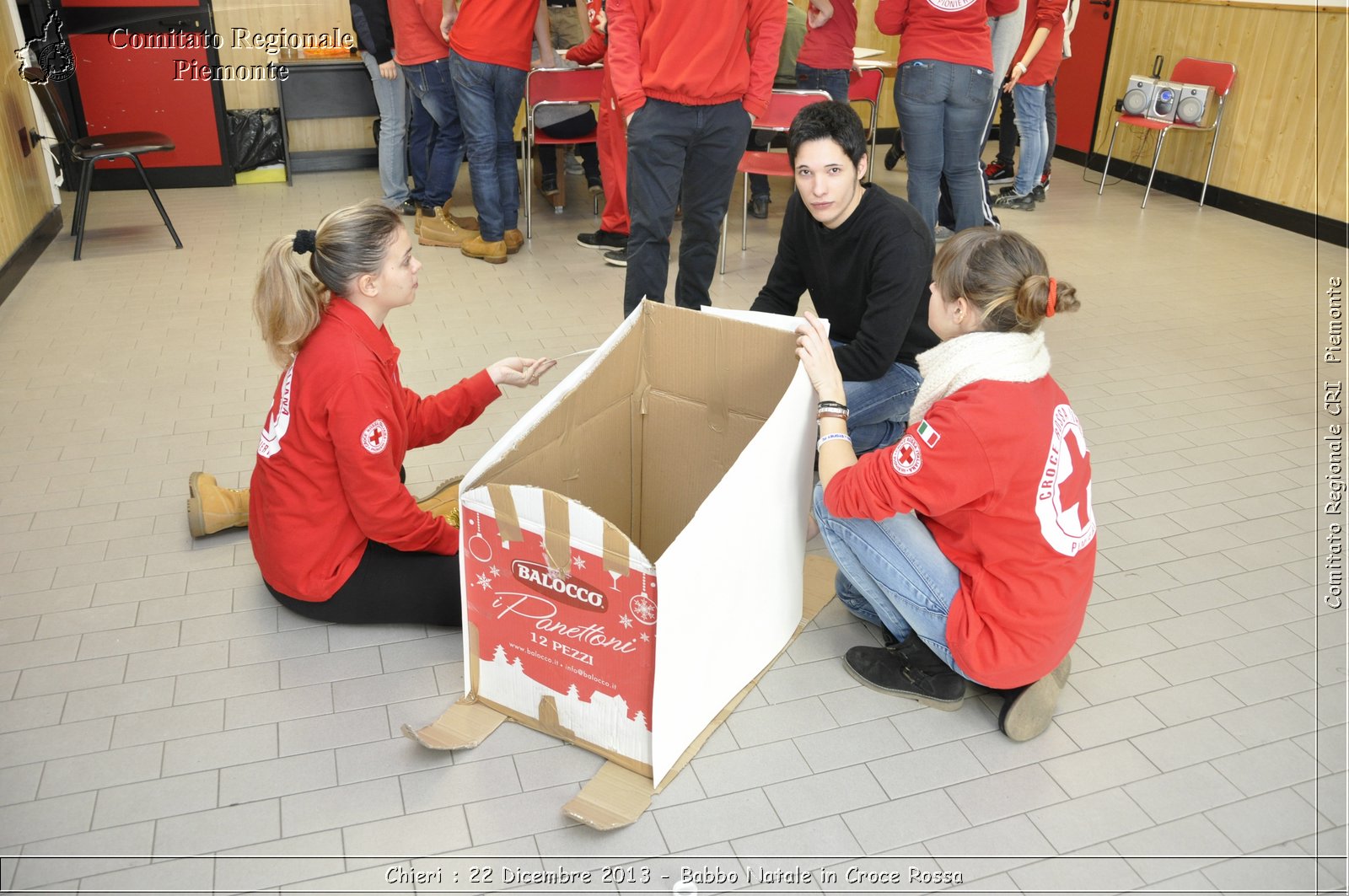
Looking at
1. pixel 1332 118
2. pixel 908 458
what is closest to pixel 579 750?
pixel 908 458

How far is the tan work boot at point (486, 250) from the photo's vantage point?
473 centimetres

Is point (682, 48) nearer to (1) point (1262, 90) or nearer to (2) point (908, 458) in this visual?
(2) point (908, 458)

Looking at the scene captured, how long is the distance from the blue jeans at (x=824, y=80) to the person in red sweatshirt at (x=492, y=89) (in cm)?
127

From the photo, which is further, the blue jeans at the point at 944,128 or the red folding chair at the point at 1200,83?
the red folding chair at the point at 1200,83

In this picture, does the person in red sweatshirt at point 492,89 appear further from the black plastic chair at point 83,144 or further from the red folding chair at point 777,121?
the black plastic chair at point 83,144

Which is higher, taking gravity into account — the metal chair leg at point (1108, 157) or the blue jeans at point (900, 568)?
the metal chair leg at point (1108, 157)

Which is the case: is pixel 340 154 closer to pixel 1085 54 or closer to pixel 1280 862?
pixel 1085 54

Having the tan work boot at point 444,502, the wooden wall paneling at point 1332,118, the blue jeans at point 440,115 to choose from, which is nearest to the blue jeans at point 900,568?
the tan work boot at point 444,502

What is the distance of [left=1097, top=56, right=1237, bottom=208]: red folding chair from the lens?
5.70 meters

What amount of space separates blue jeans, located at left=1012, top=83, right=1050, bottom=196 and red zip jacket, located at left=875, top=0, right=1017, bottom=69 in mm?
1616

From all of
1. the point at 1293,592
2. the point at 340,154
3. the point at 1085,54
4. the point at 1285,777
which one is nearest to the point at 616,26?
the point at 1293,592

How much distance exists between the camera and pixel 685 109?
3.37 meters

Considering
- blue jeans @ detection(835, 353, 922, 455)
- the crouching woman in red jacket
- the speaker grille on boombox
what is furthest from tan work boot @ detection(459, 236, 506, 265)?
the speaker grille on boombox

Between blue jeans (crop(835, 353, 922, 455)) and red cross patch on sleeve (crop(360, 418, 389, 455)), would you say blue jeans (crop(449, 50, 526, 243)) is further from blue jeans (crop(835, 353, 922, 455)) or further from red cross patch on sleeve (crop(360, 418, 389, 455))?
red cross patch on sleeve (crop(360, 418, 389, 455))
